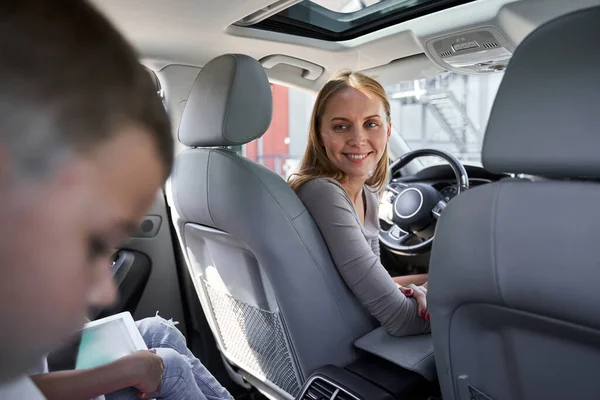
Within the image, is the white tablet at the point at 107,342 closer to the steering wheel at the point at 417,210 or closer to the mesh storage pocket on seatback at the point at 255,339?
the mesh storage pocket on seatback at the point at 255,339

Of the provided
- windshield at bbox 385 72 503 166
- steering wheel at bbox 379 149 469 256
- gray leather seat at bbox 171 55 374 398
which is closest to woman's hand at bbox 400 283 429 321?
gray leather seat at bbox 171 55 374 398

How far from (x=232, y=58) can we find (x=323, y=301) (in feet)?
2.55

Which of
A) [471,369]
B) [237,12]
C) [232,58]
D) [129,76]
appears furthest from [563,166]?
[237,12]

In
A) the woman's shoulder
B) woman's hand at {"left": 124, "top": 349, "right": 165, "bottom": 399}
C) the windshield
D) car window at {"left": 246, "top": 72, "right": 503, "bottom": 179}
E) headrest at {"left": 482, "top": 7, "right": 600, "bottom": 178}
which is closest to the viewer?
headrest at {"left": 482, "top": 7, "right": 600, "bottom": 178}

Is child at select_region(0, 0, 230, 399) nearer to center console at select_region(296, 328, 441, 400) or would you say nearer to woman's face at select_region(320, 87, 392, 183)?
center console at select_region(296, 328, 441, 400)

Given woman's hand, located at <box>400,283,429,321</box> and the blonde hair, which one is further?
the blonde hair

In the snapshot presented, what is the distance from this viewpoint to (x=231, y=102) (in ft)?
4.94

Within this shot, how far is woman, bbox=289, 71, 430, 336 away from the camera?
4.95 feet

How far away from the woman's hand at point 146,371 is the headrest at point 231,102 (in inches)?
26.6

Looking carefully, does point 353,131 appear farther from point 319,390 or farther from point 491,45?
point 319,390

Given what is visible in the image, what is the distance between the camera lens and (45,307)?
0.94 feet

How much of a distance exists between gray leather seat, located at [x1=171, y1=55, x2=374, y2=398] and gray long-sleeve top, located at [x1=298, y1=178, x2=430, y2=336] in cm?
4

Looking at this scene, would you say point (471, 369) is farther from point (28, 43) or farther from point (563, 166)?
point (28, 43)

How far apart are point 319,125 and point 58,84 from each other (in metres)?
1.51
